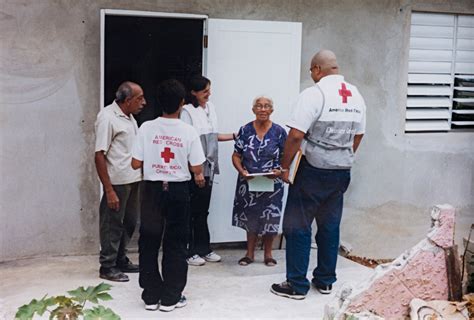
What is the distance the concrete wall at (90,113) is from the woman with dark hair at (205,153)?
0.95 meters

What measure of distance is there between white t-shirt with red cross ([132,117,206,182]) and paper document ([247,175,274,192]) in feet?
4.73

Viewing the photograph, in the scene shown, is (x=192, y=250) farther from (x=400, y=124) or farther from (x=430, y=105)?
(x=430, y=105)

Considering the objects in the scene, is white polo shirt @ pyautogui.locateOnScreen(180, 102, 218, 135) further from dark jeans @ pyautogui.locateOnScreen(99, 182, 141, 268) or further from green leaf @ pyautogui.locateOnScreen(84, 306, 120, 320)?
green leaf @ pyautogui.locateOnScreen(84, 306, 120, 320)

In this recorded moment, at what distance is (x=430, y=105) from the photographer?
8055 millimetres

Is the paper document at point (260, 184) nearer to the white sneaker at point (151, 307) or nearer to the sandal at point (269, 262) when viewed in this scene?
the sandal at point (269, 262)

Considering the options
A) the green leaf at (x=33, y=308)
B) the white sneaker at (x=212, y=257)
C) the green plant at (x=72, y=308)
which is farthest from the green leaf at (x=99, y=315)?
the white sneaker at (x=212, y=257)

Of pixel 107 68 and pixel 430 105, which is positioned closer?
pixel 430 105

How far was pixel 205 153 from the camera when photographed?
21.6ft

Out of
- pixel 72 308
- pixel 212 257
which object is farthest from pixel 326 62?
pixel 72 308

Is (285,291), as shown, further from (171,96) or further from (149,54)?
(149,54)

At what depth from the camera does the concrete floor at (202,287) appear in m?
5.36

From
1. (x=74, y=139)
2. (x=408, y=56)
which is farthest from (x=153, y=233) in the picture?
(x=408, y=56)

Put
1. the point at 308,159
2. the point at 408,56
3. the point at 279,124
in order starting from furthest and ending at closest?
the point at 408,56
the point at 279,124
the point at 308,159

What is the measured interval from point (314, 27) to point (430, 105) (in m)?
1.71
